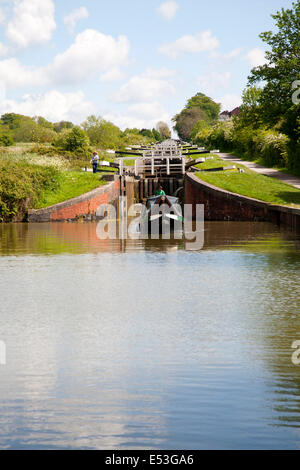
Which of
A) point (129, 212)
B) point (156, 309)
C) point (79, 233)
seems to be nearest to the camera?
point (156, 309)

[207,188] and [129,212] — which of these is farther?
[129,212]

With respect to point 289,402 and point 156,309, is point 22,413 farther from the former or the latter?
point 156,309

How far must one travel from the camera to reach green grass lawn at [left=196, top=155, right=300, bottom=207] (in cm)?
3328

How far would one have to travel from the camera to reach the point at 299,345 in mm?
8273

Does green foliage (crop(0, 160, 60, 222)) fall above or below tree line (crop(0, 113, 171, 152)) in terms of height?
below

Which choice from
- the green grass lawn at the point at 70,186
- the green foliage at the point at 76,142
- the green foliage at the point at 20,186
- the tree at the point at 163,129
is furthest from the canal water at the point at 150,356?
the tree at the point at 163,129

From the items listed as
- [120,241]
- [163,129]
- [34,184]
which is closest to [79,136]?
[34,184]

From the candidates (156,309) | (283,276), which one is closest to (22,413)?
(156,309)

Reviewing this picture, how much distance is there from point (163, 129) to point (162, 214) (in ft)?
556

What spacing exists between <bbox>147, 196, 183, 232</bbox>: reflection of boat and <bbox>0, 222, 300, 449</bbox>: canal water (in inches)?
500

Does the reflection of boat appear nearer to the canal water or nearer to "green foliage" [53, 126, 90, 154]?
the canal water

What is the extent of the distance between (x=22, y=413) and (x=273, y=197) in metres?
28.6

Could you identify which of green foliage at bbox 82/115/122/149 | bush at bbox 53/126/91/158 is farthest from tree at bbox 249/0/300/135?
green foliage at bbox 82/115/122/149

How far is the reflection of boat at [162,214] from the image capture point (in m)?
29.4
